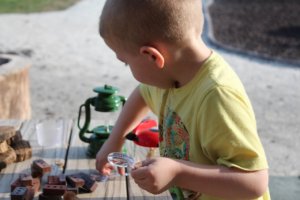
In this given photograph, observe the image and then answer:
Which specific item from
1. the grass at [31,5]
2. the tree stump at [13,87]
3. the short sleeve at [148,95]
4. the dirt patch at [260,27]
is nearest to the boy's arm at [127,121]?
the short sleeve at [148,95]

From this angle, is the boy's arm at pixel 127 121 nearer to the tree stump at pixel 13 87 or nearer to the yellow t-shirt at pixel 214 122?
the yellow t-shirt at pixel 214 122

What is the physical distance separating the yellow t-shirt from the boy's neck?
0.02m

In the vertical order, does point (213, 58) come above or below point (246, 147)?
above

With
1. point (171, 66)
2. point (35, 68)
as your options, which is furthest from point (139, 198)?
point (35, 68)

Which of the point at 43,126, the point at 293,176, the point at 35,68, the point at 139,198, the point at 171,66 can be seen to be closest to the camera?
the point at 171,66

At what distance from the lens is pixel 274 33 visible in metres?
9.59

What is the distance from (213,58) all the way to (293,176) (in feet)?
8.43

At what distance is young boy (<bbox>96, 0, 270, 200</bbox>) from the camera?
139cm

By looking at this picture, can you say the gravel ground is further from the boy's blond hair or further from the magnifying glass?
the boy's blond hair

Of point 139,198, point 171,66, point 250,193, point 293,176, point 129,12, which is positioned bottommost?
point 293,176

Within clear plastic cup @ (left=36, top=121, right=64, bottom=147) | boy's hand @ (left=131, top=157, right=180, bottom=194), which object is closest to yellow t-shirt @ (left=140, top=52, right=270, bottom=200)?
boy's hand @ (left=131, top=157, right=180, bottom=194)

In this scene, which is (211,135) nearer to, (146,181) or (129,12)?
(146,181)

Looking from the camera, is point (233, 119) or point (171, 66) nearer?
point (233, 119)

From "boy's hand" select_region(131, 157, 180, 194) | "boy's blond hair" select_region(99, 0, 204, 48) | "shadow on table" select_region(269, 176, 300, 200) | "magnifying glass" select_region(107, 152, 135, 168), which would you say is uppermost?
"boy's blond hair" select_region(99, 0, 204, 48)
